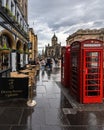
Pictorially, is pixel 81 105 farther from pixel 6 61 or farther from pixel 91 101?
pixel 6 61

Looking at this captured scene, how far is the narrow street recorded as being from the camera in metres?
5.84

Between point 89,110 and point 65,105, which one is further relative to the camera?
point 65,105

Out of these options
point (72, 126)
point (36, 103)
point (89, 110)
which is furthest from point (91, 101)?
point (72, 126)

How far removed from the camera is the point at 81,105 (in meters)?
8.11

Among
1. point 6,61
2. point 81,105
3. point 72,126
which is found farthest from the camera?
point 6,61

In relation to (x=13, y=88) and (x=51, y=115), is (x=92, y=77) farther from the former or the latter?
(x=13, y=88)

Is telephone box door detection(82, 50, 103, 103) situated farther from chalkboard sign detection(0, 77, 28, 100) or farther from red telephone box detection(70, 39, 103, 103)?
chalkboard sign detection(0, 77, 28, 100)

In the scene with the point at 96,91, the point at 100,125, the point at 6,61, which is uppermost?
the point at 6,61

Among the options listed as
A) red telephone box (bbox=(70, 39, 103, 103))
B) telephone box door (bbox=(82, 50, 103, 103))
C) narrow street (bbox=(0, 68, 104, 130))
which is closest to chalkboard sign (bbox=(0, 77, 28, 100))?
narrow street (bbox=(0, 68, 104, 130))

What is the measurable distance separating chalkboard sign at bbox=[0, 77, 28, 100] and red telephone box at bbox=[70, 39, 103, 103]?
7.36ft

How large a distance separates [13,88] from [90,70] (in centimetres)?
318

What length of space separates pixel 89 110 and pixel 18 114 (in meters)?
2.41

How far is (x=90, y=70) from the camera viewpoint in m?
8.38

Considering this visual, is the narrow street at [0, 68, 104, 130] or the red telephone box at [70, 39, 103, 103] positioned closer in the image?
the narrow street at [0, 68, 104, 130]
